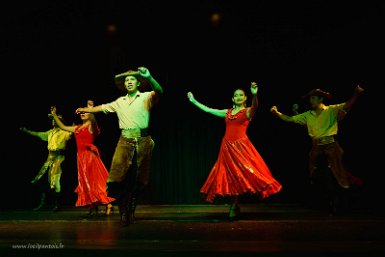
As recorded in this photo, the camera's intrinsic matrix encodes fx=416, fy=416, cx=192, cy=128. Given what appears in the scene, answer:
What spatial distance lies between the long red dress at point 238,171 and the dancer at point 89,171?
64.3 inches

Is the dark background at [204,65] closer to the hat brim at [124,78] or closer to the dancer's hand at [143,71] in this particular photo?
the hat brim at [124,78]

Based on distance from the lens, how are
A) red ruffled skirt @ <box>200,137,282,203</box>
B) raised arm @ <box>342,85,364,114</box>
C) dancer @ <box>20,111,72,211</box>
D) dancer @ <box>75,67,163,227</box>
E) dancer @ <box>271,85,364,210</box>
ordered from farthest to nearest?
dancer @ <box>20,111,72,211</box> → dancer @ <box>271,85,364,210</box> → raised arm @ <box>342,85,364,114</box> → red ruffled skirt @ <box>200,137,282,203</box> → dancer @ <box>75,67,163,227</box>

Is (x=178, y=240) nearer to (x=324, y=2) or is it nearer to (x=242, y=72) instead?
(x=242, y=72)

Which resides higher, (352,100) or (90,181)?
(352,100)

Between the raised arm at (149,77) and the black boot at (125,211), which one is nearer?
the raised arm at (149,77)

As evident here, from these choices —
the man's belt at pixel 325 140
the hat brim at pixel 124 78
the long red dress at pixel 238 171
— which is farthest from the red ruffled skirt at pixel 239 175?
the hat brim at pixel 124 78

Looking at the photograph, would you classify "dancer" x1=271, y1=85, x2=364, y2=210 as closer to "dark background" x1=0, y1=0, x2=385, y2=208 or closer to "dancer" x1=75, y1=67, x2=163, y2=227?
"dark background" x1=0, y1=0, x2=385, y2=208

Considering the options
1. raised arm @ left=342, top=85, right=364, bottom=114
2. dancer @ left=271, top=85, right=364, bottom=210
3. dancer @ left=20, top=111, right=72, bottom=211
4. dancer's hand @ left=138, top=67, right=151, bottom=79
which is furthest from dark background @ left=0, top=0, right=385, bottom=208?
dancer's hand @ left=138, top=67, right=151, bottom=79

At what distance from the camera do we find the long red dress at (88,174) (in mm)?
5797

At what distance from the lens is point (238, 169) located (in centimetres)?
505

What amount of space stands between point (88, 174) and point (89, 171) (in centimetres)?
5

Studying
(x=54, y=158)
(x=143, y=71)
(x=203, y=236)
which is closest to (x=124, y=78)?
(x=143, y=71)

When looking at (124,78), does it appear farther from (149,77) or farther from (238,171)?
(238,171)

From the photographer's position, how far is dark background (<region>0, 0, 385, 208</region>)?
7129mm
